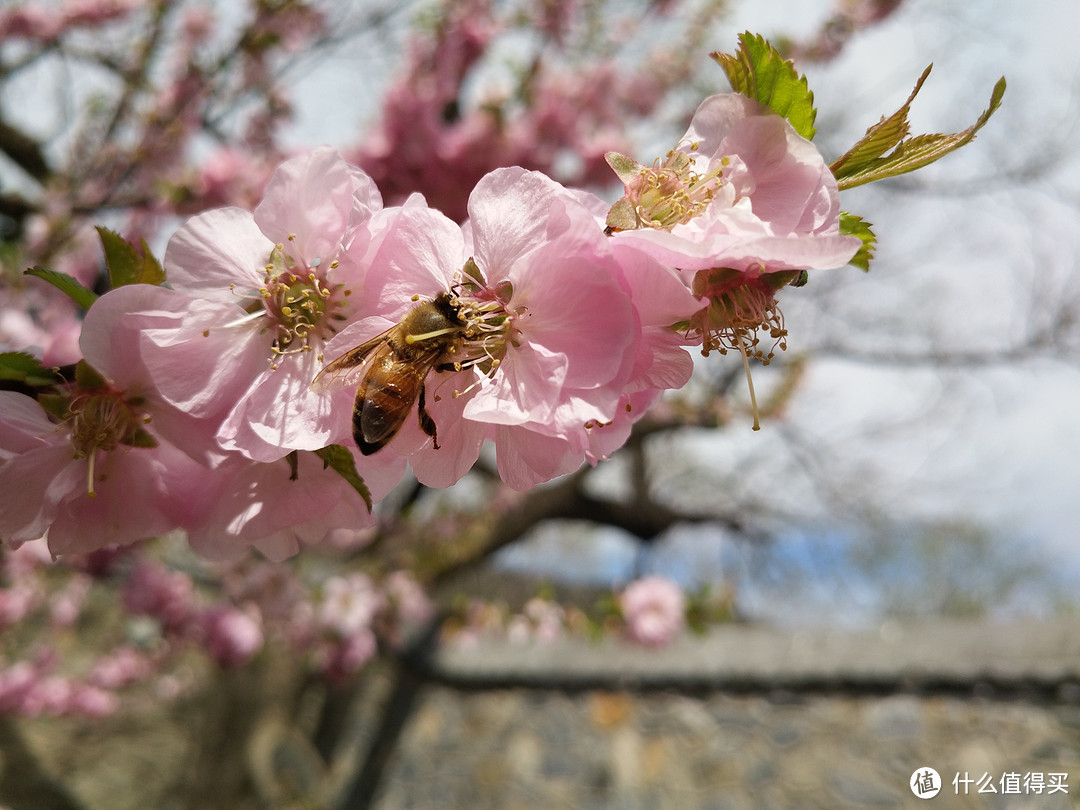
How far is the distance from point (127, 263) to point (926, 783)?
264 cm

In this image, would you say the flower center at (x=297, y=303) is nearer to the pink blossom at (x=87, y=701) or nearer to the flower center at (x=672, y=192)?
the flower center at (x=672, y=192)

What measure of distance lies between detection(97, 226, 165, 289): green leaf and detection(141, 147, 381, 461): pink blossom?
4 centimetres

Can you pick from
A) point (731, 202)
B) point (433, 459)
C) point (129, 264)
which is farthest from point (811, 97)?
point (129, 264)

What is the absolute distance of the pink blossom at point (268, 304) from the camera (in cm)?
44

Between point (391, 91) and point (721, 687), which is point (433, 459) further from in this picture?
point (721, 687)

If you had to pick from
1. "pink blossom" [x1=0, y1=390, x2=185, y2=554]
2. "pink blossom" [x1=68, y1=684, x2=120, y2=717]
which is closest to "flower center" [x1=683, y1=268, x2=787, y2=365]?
"pink blossom" [x1=0, y1=390, x2=185, y2=554]

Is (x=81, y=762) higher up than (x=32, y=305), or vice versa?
(x=32, y=305)

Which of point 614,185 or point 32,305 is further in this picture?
point 614,185

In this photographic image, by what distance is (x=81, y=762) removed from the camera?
520cm

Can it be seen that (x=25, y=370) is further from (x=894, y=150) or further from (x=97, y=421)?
(x=894, y=150)

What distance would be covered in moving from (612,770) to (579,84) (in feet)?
9.94

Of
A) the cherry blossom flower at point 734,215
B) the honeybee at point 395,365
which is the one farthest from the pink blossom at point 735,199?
the honeybee at point 395,365

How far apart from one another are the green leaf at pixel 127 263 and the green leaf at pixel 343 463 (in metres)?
0.19

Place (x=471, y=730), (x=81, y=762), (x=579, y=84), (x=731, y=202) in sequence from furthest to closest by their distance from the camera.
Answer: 1. (x=81, y=762)
2. (x=471, y=730)
3. (x=579, y=84)
4. (x=731, y=202)
